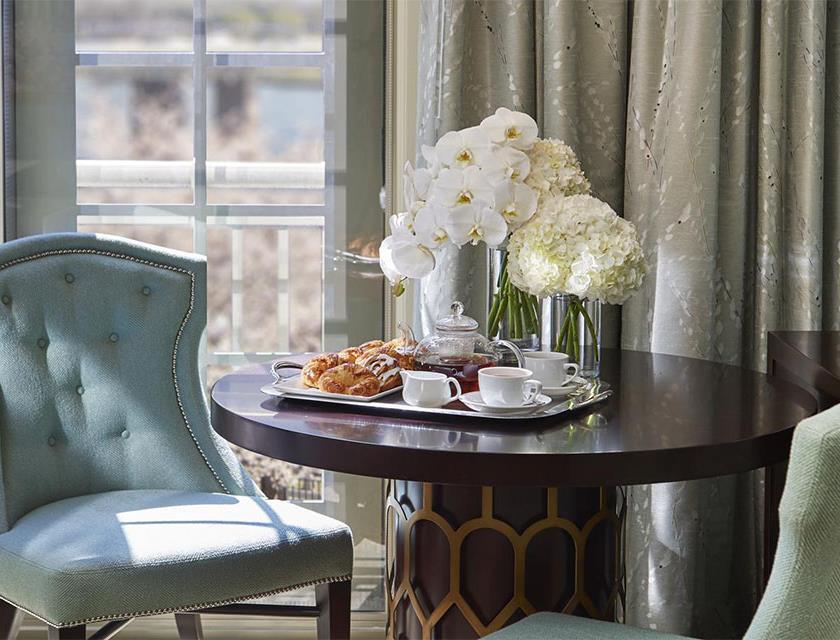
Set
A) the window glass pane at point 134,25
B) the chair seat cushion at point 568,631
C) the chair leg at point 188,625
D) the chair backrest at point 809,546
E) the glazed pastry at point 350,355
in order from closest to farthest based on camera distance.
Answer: the chair backrest at point 809,546, the chair seat cushion at point 568,631, the glazed pastry at point 350,355, the chair leg at point 188,625, the window glass pane at point 134,25

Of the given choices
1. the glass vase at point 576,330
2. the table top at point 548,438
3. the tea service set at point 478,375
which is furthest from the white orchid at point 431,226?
the table top at point 548,438

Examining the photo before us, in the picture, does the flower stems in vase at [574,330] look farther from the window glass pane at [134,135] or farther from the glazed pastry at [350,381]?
the window glass pane at [134,135]

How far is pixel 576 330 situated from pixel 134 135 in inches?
53.8

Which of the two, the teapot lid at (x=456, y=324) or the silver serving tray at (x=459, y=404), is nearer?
the silver serving tray at (x=459, y=404)

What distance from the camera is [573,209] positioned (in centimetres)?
165

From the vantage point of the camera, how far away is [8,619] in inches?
71.6

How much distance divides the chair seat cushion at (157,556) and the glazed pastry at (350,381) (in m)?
0.34

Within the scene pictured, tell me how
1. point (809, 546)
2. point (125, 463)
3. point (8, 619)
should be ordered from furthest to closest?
point (125, 463) → point (8, 619) → point (809, 546)

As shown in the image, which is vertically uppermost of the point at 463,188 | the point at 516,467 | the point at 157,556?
the point at 463,188

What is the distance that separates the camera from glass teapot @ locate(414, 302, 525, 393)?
5.47 ft

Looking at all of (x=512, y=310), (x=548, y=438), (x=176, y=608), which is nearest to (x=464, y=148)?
(x=512, y=310)

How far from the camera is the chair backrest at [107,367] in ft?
6.63

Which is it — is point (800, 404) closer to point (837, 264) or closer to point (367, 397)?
point (367, 397)

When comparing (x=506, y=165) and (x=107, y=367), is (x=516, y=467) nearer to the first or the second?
(x=506, y=165)
